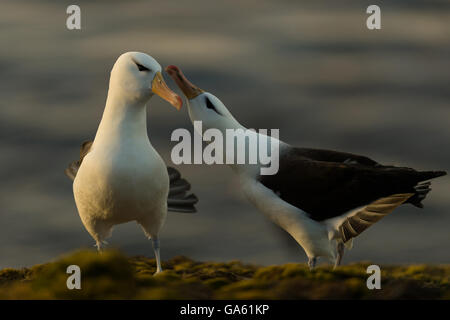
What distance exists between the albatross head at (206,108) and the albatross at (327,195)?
0.40 metres

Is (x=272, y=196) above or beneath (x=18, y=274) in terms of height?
above

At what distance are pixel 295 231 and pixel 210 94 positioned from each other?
1399 mm

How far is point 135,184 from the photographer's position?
6250mm

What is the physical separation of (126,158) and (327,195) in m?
1.67

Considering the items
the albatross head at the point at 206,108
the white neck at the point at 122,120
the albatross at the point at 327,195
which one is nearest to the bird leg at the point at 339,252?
the albatross at the point at 327,195

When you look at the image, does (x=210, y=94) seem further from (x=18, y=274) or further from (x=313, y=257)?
(x=18, y=274)

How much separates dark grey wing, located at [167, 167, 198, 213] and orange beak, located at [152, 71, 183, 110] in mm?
1399

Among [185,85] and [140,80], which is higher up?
[185,85]

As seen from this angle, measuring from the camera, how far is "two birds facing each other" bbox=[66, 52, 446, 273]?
6.30m

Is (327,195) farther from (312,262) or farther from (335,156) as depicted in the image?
(335,156)

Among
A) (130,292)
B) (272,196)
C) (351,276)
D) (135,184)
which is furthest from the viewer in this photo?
(272,196)

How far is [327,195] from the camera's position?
21.7 feet

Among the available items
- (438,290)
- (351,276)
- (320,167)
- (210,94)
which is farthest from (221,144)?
(438,290)

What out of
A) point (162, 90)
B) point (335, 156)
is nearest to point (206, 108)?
point (162, 90)
